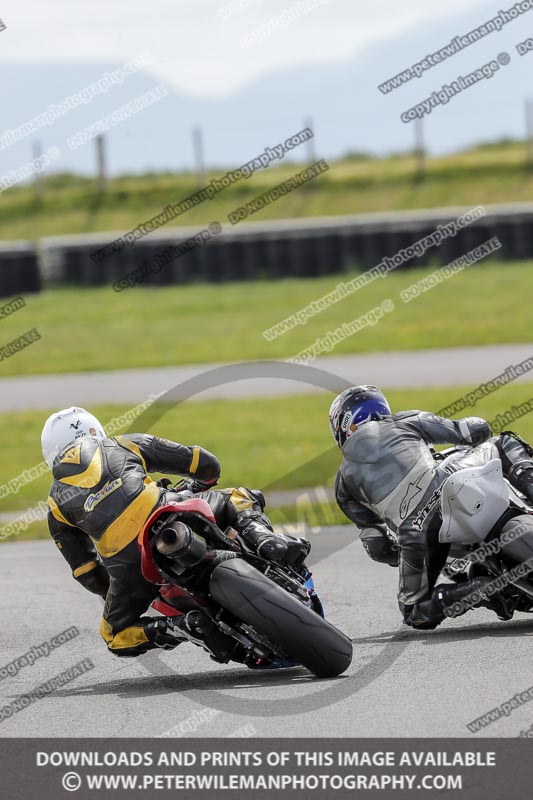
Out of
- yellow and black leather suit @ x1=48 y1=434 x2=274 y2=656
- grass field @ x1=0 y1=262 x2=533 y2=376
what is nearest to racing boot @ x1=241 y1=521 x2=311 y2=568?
yellow and black leather suit @ x1=48 y1=434 x2=274 y2=656

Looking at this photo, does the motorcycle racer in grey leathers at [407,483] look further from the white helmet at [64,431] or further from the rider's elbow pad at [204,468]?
the white helmet at [64,431]

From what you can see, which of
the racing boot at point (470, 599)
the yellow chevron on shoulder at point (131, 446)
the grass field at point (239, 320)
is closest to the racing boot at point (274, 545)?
the yellow chevron on shoulder at point (131, 446)

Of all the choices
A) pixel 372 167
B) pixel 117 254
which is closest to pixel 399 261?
pixel 117 254

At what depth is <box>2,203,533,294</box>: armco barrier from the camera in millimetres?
22297

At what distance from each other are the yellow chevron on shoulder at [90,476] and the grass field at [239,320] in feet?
40.5

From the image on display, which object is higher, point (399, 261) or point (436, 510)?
point (436, 510)

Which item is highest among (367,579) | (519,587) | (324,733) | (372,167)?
(324,733)

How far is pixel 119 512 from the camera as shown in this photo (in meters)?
6.19

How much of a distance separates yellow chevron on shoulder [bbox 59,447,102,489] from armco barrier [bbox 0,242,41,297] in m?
18.3

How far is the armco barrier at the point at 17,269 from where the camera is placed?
950 inches

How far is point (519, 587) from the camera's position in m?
6.50
